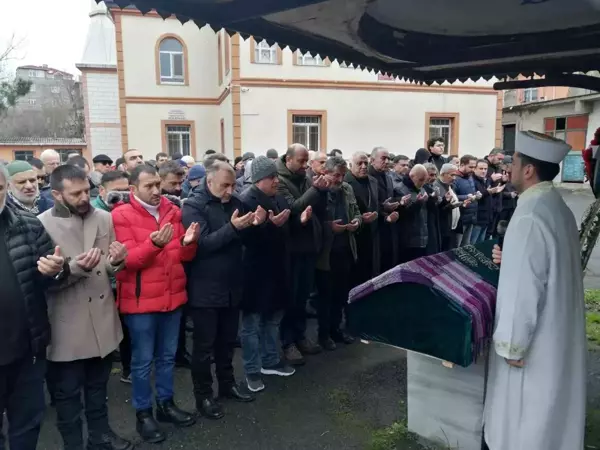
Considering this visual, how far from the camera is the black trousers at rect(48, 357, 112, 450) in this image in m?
2.97

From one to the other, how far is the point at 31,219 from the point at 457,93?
64.1 ft

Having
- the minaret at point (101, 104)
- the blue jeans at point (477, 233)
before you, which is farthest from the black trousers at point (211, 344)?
the minaret at point (101, 104)

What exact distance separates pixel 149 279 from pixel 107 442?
112 centimetres

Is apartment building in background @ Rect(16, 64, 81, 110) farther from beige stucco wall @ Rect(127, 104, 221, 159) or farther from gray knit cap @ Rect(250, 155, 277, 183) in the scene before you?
gray knit cap @ Rect(250, 155, 277, 183)

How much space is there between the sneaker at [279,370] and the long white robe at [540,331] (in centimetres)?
219

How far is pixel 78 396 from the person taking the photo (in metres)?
3.03

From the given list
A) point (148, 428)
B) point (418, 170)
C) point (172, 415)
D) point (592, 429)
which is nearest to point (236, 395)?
point (172, 415)

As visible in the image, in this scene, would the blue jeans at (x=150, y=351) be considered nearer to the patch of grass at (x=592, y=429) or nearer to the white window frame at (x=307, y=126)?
the patch of grass at (x=592, y=429)

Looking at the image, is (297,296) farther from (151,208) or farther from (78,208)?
(78,208)

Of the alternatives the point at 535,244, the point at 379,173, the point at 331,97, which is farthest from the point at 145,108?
the point at 535,244

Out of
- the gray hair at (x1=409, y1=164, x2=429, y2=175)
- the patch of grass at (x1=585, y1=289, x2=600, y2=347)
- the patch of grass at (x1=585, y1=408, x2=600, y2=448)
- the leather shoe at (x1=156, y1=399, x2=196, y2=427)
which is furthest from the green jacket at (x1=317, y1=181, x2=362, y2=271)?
the patch of grass at (x1=585, y1=289, x2=600, y2=347)

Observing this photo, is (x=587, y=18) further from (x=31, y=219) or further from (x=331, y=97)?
(x=331, y=97)

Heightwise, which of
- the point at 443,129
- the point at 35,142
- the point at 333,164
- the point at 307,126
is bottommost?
the point at 333,164

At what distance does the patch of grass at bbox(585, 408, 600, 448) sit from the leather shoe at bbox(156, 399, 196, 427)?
2.82 m
